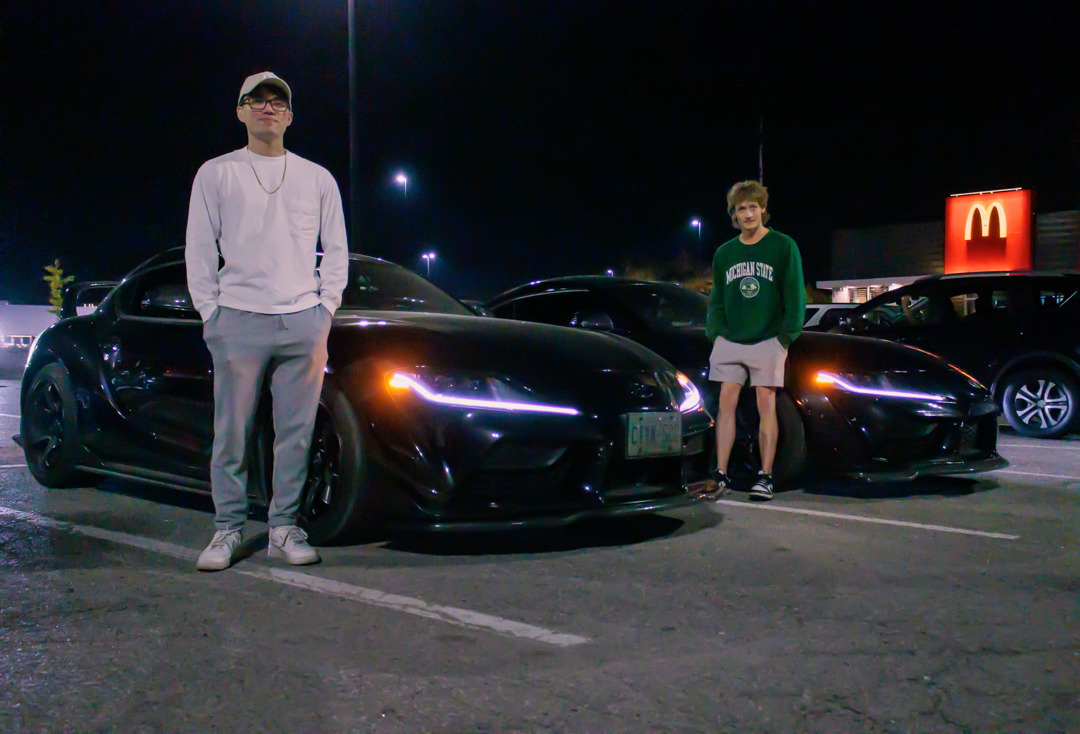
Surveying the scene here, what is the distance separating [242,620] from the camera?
3.21 meters

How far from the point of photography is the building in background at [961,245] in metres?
39.8

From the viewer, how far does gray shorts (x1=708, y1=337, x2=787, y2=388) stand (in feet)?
17.9

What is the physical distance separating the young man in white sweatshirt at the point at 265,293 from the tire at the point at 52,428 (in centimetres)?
181

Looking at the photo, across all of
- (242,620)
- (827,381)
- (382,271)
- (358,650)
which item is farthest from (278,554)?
(827,381)

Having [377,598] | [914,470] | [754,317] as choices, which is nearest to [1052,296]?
[914,470]

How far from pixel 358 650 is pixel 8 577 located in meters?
1.60

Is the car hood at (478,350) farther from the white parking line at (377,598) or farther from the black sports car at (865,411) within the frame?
the black sports car at (865,411)

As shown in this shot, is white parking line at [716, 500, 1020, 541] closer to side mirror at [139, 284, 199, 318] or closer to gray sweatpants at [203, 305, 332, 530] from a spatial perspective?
gray sweatpants at [203, 305, 332, 530]

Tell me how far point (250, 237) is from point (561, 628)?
5.93ft

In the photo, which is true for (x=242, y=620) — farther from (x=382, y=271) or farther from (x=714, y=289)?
(x=714, y=289)

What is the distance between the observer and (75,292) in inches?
248

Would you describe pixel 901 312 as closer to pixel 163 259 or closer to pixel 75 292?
pixel 163 259

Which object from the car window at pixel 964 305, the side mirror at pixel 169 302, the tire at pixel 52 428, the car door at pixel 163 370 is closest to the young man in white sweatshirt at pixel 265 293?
the car door at pixel 163 370

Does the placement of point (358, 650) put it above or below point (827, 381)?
below
